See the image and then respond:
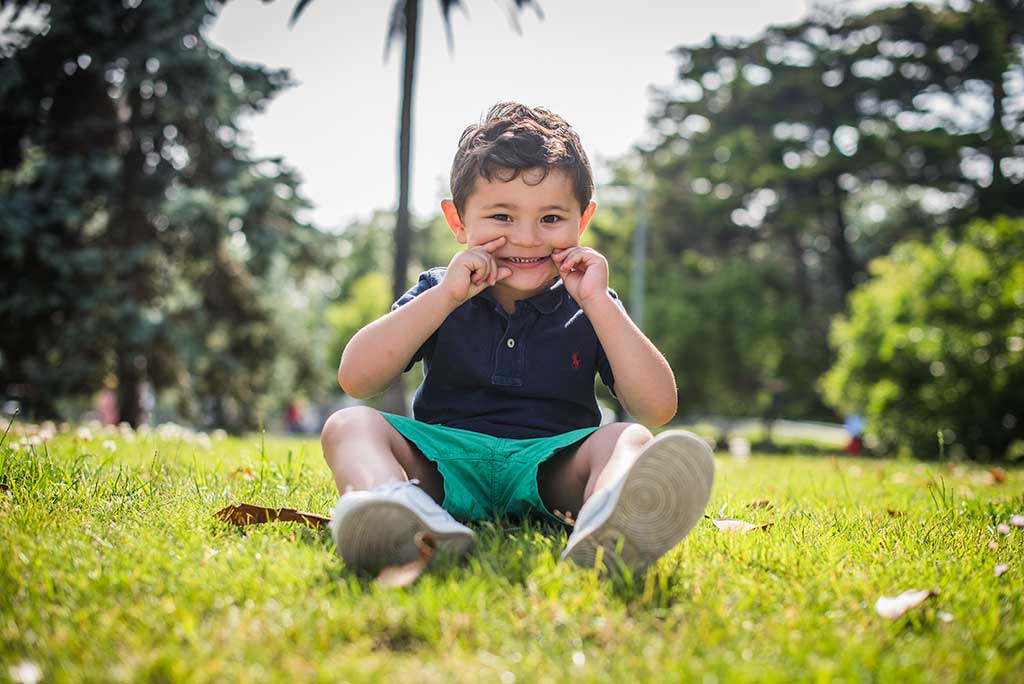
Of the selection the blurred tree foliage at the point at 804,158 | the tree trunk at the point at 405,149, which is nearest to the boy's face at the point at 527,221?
the tree trunk at the point at 405,149

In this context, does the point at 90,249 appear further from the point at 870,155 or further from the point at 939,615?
the point at 870,155

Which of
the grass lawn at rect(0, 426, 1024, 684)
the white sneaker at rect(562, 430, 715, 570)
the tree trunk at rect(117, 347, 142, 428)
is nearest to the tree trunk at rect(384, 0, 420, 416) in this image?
the tree trunk at rect(117, 347, 142, 428)

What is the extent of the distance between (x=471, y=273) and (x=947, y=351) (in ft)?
34.7

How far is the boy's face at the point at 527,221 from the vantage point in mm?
2711

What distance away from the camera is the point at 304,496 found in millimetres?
3031

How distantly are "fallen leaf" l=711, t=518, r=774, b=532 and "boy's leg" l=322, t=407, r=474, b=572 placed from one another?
940 millimetres

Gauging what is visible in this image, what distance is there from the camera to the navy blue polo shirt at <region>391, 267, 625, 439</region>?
2760 mm

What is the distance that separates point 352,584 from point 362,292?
4165 centimetres

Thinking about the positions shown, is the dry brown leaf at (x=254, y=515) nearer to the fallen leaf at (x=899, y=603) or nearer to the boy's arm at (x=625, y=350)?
the boy's arm at (x=625, y=350)

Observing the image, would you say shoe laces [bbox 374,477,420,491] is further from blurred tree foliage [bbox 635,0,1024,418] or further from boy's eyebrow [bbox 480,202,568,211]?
blurred tree foliage [bbox 635,0,1024,418]

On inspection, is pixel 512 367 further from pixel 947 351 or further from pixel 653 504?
pixel 947 351

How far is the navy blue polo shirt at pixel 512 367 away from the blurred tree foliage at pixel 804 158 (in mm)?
19550

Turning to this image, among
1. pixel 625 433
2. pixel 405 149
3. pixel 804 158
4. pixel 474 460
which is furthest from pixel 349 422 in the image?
pixel 804 158

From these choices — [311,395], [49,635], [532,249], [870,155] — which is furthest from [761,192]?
[49,635]
